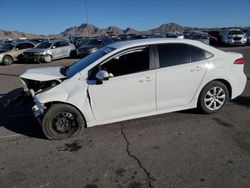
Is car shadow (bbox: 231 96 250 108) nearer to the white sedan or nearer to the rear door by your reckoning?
the white sedan

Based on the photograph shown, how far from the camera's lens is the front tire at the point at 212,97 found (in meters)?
5.24

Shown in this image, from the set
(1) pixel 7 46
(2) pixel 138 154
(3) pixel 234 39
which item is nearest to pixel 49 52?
(1) pixel 7 46

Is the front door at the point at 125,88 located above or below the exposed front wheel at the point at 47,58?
A: above

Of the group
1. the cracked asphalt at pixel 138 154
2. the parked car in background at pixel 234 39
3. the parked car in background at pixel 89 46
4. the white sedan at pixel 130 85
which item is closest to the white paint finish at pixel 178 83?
the white sedan at pixel 130 85

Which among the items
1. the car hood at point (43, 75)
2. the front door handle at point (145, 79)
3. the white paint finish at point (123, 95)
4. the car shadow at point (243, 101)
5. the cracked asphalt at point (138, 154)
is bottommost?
the cracked asphalt at point (138, 154)

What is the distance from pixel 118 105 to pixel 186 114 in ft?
5.44

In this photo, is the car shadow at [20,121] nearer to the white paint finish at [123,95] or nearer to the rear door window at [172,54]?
the white paint finish at [123,95]

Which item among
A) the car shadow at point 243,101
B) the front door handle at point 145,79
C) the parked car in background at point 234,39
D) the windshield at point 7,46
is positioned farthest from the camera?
the parked car in background at point 234,39

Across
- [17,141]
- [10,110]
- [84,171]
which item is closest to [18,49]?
[10,110]

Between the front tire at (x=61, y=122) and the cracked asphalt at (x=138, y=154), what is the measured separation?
0.52ft

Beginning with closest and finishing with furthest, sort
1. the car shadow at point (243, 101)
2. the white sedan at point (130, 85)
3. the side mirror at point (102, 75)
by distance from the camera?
the side mirror at point (102, 75) < the white sedan at point (130, 85) < the car shadow at point (243, 101)

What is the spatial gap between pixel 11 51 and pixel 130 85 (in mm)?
17454

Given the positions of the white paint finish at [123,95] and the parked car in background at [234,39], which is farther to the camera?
the parked car in background at [234,39]

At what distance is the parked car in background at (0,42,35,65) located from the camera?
18734 mm
